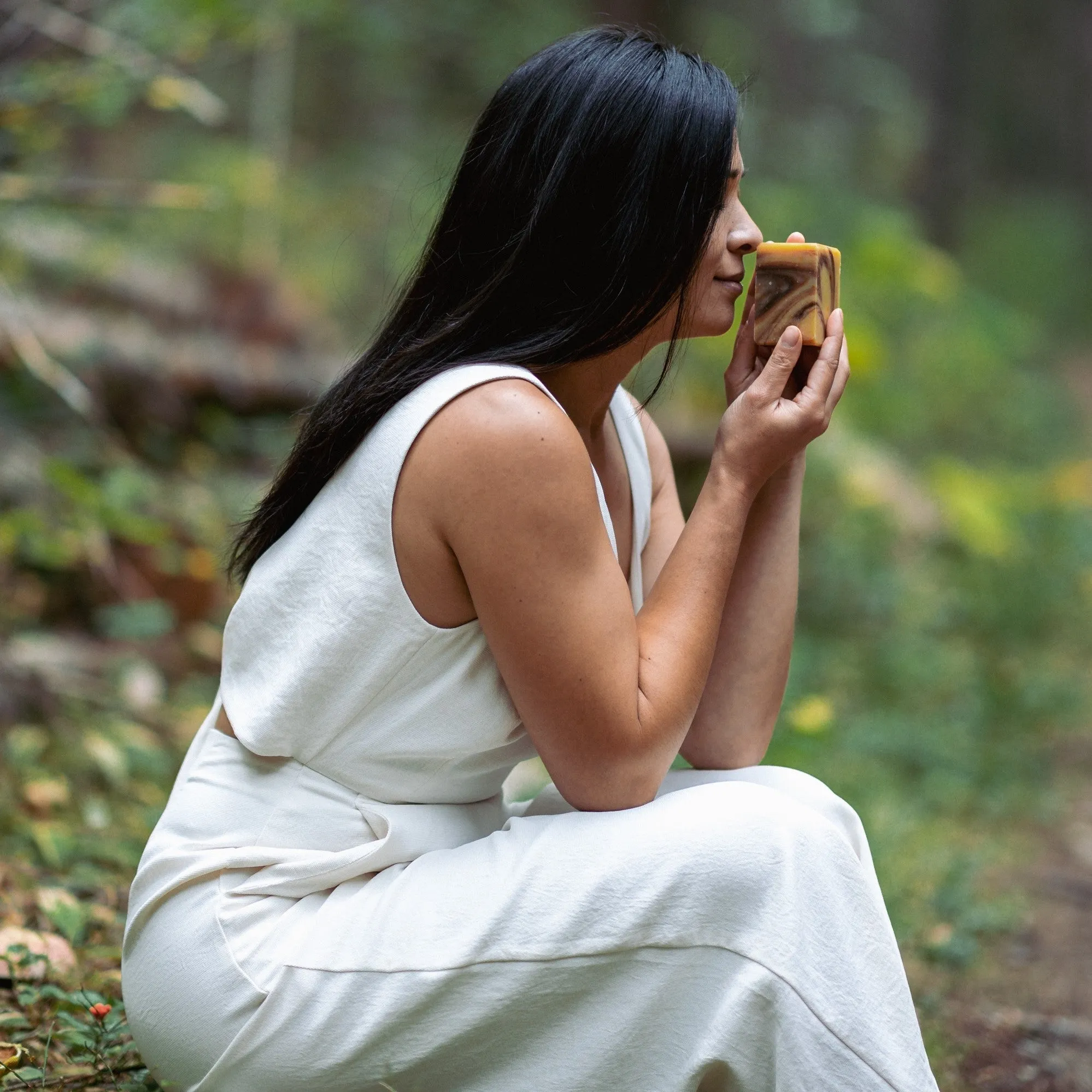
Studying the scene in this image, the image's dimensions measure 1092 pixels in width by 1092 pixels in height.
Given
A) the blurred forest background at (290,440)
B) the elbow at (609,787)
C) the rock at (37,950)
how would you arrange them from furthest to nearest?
the blurred forest background at (290,440), the rock at (37,950), the elbow at (609,787)

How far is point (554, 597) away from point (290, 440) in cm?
330

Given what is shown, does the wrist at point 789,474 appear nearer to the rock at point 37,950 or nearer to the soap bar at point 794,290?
the soap bar at point 794,290

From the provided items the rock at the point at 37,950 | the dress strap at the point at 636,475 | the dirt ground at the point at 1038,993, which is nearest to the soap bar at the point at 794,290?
the dress strap at the point at 636,475

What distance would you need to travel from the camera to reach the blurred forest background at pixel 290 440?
263 centimetres

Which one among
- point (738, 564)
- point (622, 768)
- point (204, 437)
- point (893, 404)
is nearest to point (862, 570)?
point (893, 404)

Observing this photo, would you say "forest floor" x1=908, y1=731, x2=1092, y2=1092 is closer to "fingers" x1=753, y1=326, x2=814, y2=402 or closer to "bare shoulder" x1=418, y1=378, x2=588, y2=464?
"fingers" x1=753, y1=326, x2=814, y2=402

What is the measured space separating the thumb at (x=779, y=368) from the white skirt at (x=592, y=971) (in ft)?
1.69

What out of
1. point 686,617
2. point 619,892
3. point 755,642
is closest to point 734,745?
point 755,642

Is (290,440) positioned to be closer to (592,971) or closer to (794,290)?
(794,290)

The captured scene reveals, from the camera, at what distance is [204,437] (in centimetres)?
452

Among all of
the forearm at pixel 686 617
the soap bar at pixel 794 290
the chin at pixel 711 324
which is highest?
the soap bar at pixel 794 290

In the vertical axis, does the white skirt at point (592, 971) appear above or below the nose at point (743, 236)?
below

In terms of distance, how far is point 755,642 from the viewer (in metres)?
1.86

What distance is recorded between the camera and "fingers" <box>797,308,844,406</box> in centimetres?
168
